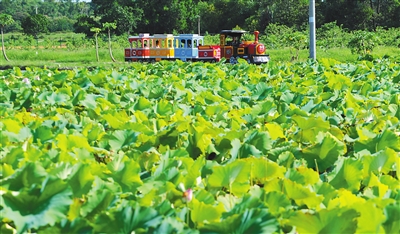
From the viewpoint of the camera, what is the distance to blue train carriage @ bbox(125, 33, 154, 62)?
26.5m

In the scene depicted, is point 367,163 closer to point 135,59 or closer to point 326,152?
point 326,152

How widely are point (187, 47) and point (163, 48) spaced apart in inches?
41.6

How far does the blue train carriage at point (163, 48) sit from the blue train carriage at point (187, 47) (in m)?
0.26

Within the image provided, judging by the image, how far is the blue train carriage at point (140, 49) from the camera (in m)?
26.5

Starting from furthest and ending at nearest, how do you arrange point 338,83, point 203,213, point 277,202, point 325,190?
point 338,83, point 325,190, point 277,202, point 203,213

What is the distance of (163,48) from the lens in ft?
86.5

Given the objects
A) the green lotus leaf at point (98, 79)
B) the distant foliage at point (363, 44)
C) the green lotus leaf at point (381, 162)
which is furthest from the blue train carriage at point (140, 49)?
the green lotus leaf at point (381, 162)

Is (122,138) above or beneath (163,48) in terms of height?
beneath

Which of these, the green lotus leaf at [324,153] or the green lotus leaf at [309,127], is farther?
the green lotus leaf at [309,127]

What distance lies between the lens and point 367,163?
6.29 feet

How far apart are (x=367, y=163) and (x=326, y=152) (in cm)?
21

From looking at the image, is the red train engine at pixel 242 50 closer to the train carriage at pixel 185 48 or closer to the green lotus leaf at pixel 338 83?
the train carriage at pixel 185 48

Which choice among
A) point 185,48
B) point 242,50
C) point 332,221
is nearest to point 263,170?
point 332,221

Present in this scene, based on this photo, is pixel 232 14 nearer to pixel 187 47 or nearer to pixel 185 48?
pixel 187 47
